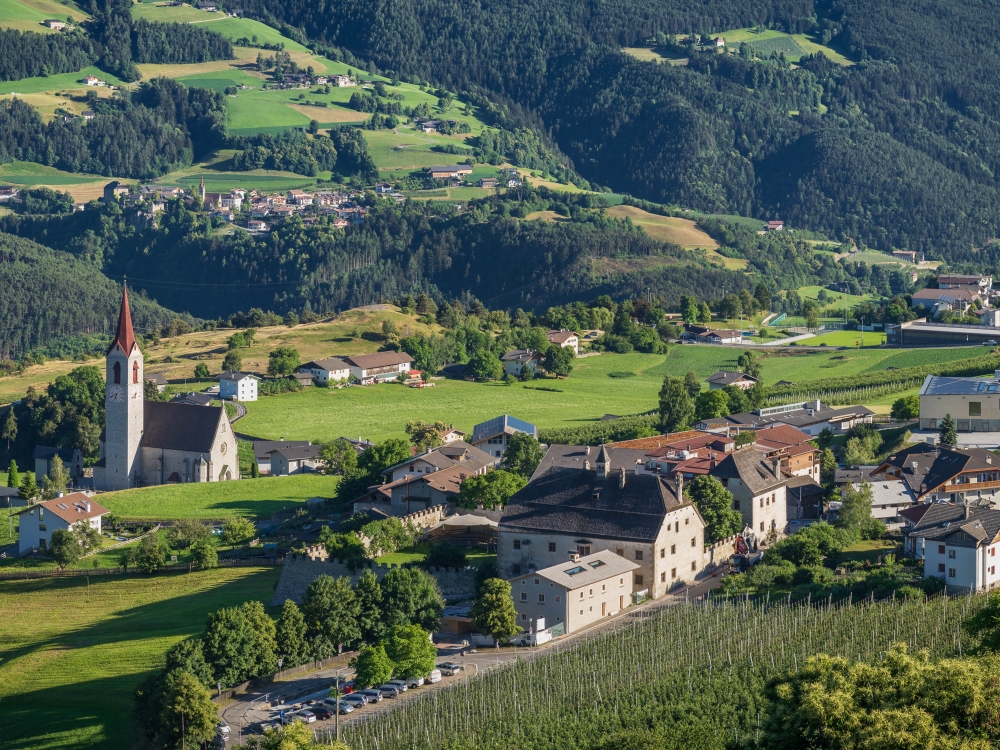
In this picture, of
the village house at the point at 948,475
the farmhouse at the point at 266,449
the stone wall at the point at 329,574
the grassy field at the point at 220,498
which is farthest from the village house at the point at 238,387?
the village house at the point at 948,475

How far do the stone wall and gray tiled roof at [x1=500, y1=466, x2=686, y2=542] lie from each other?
2.68 metres

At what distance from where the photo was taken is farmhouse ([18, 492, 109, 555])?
80688 mm

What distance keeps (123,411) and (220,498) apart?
38.4ft

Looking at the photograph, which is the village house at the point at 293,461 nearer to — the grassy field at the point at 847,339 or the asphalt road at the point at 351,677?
the asphalt road at the point at 351,677

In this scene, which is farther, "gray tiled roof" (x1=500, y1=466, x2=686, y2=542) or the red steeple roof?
the red steeple roof

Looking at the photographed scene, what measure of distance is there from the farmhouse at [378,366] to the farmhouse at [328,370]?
21.5 inches

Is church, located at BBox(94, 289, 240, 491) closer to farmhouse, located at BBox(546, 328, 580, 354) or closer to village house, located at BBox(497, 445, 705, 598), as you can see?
village house, located at BBox(497, 445, 705, 598)

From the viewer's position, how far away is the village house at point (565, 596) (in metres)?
59.6

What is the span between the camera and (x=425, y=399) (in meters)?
117

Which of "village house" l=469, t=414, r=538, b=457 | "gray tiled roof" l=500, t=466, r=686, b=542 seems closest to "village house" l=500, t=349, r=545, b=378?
"village house" l=469, t=414, r=538, b=457

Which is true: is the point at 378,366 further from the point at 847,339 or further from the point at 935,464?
the point at 935,464

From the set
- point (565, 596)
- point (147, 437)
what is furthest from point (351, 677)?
point (147, 437)

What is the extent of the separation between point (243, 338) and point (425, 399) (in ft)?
76.3

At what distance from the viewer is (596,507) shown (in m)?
64.9
